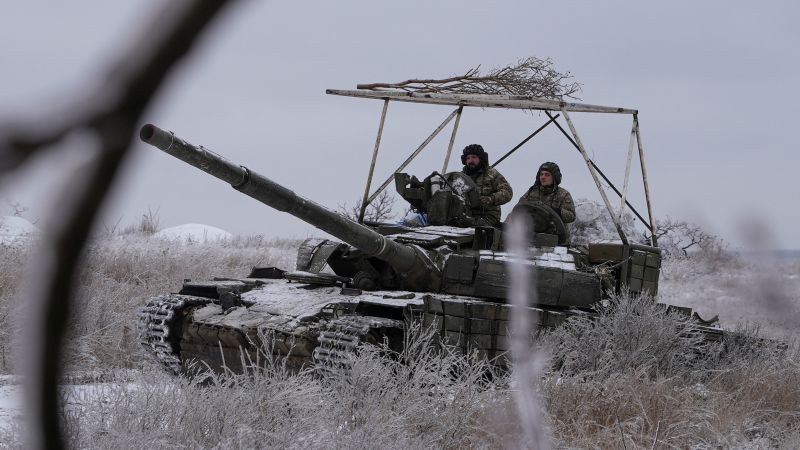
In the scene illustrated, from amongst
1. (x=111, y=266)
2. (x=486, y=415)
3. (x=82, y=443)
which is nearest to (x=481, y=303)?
(x=486, y=415)

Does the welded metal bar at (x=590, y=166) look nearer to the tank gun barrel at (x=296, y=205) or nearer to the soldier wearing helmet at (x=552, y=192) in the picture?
the soldier wearing helmet at (x=552, y=192)

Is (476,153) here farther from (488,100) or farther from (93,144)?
(93,144)

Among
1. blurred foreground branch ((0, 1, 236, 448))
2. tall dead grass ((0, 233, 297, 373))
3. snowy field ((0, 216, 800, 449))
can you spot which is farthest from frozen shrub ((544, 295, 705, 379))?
blurred foreground branch ((0, 1, 236, 448))

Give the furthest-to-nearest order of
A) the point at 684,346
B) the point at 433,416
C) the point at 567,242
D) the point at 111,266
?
the point at 111,266, the point at 567,242, the point at 684,346, the point at 433,416

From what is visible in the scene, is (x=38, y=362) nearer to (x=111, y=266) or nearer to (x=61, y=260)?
(x=61, y=260)

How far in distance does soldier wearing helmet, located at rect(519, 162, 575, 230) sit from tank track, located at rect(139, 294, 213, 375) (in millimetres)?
3750

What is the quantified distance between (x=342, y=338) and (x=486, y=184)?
3612mm

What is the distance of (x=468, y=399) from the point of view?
20.3 ft

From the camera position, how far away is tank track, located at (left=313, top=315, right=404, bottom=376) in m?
6.84

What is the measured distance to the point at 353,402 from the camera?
243 inches

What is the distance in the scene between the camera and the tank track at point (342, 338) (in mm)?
6844

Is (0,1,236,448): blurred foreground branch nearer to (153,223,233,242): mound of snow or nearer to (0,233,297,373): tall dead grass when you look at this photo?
(0,233,297,373): tall dead grass

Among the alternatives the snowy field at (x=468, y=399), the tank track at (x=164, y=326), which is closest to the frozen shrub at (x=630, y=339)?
the snowy field at (x=468, y=399)

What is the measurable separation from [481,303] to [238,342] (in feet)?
6.97
